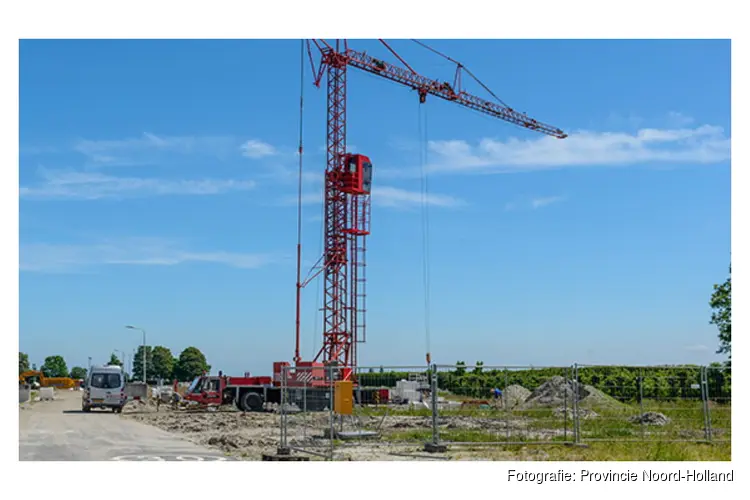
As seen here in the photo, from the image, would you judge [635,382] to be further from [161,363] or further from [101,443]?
[161,363]

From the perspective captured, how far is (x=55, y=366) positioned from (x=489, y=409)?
6171 inches

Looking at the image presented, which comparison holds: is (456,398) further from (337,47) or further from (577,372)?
(337,47)

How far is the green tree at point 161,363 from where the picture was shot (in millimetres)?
127250

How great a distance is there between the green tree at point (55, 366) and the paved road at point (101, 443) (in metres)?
139

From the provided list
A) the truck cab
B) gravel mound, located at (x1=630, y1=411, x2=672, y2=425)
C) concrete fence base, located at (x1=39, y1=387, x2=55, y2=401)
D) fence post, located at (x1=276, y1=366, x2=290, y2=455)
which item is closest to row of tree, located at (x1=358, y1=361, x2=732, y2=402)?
gravel mound, located at (x1=630, y1=411, x2=672, y2=425)

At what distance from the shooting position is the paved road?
60.1 ft

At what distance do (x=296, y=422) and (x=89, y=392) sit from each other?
23.2m

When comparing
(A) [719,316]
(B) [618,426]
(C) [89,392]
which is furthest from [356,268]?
(B) [618,426]

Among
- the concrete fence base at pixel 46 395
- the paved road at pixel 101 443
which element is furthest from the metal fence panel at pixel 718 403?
the concrete fence base at pixel 46 395

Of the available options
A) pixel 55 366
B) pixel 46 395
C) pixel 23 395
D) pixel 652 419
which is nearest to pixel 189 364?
pixel 55 366

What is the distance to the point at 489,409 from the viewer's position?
20266 millimetres

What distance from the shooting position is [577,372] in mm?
18047

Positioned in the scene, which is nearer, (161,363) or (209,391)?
(209,391)
